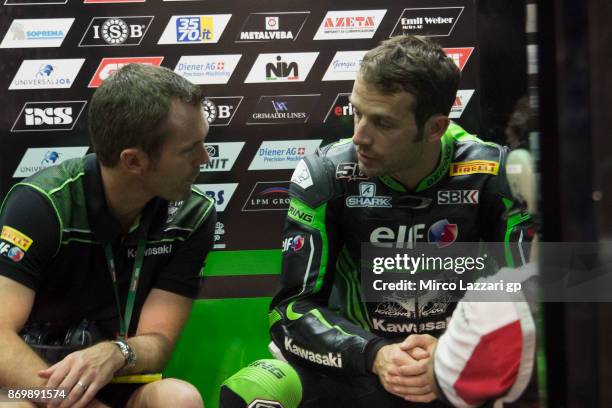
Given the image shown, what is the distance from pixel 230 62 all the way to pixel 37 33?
54 cm

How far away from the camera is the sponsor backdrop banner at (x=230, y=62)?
7.47ft

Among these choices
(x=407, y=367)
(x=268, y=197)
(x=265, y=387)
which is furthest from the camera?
(x=268, y=197)

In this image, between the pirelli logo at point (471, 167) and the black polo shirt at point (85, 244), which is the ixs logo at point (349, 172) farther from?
the black polo shirt at point (85, 244)

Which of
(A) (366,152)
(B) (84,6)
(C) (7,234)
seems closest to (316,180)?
(A) (366,152)

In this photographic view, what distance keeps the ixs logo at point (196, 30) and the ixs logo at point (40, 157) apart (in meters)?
0.41

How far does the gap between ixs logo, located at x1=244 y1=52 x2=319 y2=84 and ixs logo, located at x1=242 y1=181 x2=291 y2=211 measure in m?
0.30

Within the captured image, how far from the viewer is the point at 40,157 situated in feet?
7.58

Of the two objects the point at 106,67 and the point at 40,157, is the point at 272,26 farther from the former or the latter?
the point at 40,157

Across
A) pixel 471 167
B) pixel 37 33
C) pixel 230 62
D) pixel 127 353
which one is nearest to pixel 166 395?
pixel 127 353

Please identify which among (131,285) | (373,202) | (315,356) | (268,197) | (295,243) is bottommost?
(315,356)

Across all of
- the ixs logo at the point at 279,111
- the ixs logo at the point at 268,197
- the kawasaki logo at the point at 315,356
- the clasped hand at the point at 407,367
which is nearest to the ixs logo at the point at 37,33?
the ixs logo at the point at 279,111

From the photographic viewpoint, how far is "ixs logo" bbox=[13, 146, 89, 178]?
7.55ft

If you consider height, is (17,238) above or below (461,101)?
below

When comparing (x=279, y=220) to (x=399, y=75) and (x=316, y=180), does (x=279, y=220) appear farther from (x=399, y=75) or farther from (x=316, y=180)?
(x=399, y=75)
